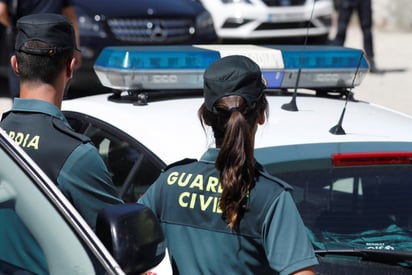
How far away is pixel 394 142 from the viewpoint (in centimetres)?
329

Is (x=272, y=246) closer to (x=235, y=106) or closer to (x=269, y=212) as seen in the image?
(x=269, y=212)

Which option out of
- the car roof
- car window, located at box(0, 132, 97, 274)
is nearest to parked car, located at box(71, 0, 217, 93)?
the car roof

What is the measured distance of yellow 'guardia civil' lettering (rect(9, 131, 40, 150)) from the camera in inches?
111

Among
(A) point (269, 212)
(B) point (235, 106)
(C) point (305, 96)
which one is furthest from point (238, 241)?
(C) point (305, 96)

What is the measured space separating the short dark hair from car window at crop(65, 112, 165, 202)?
19.2 inches

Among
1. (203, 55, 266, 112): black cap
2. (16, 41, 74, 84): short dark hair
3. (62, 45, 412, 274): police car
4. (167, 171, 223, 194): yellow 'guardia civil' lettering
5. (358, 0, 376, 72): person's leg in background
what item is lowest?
(358, 0, 376, 72): person's leg in background

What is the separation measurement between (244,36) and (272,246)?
8.92 meters

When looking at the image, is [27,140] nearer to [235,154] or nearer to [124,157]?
[235,154]

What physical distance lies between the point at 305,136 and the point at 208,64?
0.61 meters

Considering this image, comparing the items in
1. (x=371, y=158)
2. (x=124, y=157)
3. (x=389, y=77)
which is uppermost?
(x=371, y=158)

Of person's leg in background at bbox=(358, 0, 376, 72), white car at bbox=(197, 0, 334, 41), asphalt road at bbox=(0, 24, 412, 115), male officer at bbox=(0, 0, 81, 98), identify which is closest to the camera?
male officer at bbox=(0, 0, 81, 98)

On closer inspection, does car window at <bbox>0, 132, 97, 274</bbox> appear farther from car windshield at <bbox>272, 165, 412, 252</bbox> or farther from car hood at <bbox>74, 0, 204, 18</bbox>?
car hood at <bbox>74, 0, 204, 18</bbox>

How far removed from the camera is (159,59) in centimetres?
368

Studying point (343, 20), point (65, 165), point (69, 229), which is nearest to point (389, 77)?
point (343, 20)
